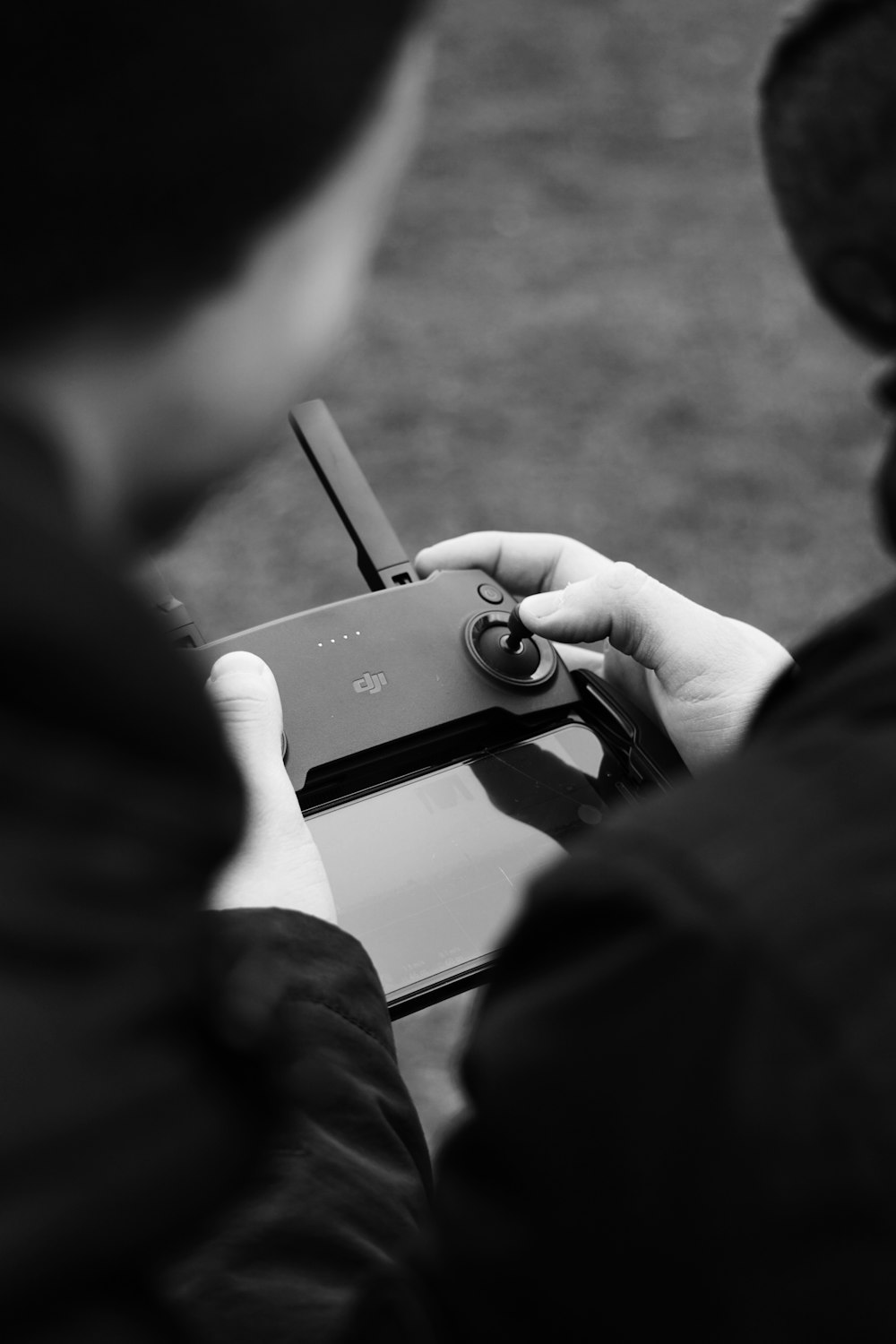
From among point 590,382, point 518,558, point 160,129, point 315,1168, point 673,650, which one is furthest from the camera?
point 590,382

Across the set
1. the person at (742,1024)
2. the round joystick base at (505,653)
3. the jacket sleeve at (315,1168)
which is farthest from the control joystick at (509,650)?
the person at (742,1024)

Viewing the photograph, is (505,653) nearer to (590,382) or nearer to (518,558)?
(518,558)

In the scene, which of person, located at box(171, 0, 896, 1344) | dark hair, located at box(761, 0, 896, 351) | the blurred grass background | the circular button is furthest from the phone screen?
the blurred grass background

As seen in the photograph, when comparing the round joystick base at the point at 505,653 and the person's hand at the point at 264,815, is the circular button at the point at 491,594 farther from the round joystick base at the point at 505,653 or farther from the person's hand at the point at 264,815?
the person's hand at the point at 264,815

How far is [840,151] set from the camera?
390 mm

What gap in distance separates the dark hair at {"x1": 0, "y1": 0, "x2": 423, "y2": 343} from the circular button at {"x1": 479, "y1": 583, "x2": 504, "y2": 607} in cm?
57

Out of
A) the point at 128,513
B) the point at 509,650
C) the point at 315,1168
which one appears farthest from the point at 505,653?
the point at 128,513

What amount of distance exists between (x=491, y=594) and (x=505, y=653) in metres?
0.07

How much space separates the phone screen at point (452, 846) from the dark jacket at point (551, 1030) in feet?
1.16

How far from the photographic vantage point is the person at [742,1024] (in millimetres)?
347

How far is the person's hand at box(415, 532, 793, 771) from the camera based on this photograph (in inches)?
33.1

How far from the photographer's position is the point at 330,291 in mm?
413

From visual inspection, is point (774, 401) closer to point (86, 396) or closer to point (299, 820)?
point (299, 820)

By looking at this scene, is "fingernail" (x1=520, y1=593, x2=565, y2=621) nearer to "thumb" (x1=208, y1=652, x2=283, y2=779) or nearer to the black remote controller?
the black remote controller
